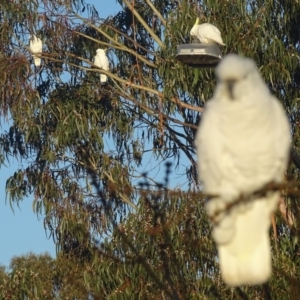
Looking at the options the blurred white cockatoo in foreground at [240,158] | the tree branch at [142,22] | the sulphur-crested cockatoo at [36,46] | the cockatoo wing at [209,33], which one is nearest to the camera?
the blurred white cockatoo in foreground at [240,158]

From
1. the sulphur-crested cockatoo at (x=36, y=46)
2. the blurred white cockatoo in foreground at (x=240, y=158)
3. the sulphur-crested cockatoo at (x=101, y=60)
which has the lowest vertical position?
the blurred white cockatoo in foreground at (x=240, y=158)

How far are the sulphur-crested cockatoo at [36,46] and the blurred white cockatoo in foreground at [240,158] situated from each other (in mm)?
6294

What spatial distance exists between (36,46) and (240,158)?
6.43 metres

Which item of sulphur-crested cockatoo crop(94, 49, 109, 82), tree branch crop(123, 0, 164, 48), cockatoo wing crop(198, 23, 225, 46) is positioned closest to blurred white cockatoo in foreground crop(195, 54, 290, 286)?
cockatoo wing crop(198, 23, 225, 46)

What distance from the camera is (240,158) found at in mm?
2727

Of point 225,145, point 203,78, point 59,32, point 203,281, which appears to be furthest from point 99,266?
point 225,145

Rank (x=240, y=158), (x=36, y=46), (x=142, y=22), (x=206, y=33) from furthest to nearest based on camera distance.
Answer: (x=142, y=22) < (x=36, y=46) < (x=206, y=33) < (x=240, y=158)

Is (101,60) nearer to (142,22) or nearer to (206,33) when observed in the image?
(142,22)

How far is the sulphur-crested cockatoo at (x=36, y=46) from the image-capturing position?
8930 mm

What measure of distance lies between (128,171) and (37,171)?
840 millimetres

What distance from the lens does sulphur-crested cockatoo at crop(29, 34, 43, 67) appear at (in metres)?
8.93

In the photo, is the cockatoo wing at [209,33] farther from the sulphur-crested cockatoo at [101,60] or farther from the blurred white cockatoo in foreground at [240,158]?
the blurred white cockatoo in foreground at [240,158]

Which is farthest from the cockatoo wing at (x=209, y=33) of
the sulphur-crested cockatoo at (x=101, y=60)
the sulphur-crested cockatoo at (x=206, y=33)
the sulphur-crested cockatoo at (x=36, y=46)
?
the sulphur-crested cockatoo at (x=36, y=46)

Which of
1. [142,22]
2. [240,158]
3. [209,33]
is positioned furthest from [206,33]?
[240,158]
